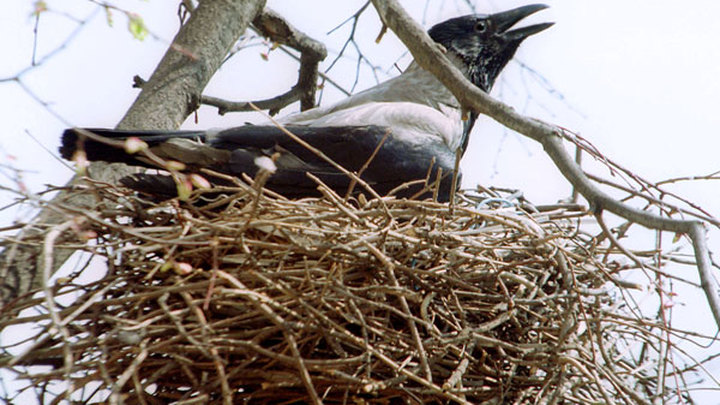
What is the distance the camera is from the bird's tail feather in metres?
2.38

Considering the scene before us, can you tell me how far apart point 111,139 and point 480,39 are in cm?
214

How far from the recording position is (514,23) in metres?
3.84

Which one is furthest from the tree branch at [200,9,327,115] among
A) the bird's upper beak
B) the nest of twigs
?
the nest of twigs

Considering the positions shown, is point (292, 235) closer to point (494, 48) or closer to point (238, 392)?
point (238, 392)

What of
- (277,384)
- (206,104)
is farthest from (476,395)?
(206,104)

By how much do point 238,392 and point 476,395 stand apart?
655 mm

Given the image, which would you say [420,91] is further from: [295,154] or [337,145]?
[295,154]

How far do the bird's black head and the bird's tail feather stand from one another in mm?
1728

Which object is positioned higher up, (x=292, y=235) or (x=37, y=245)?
(x=292, y=235)

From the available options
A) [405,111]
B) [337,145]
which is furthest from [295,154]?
[405,111]

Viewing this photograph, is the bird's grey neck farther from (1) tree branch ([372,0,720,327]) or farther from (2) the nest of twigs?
(2) the nest of twigs

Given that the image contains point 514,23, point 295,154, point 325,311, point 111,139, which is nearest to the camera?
point 325,311

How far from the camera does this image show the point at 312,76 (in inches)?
152

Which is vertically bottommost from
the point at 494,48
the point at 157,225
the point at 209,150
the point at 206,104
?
the point at 157,225
